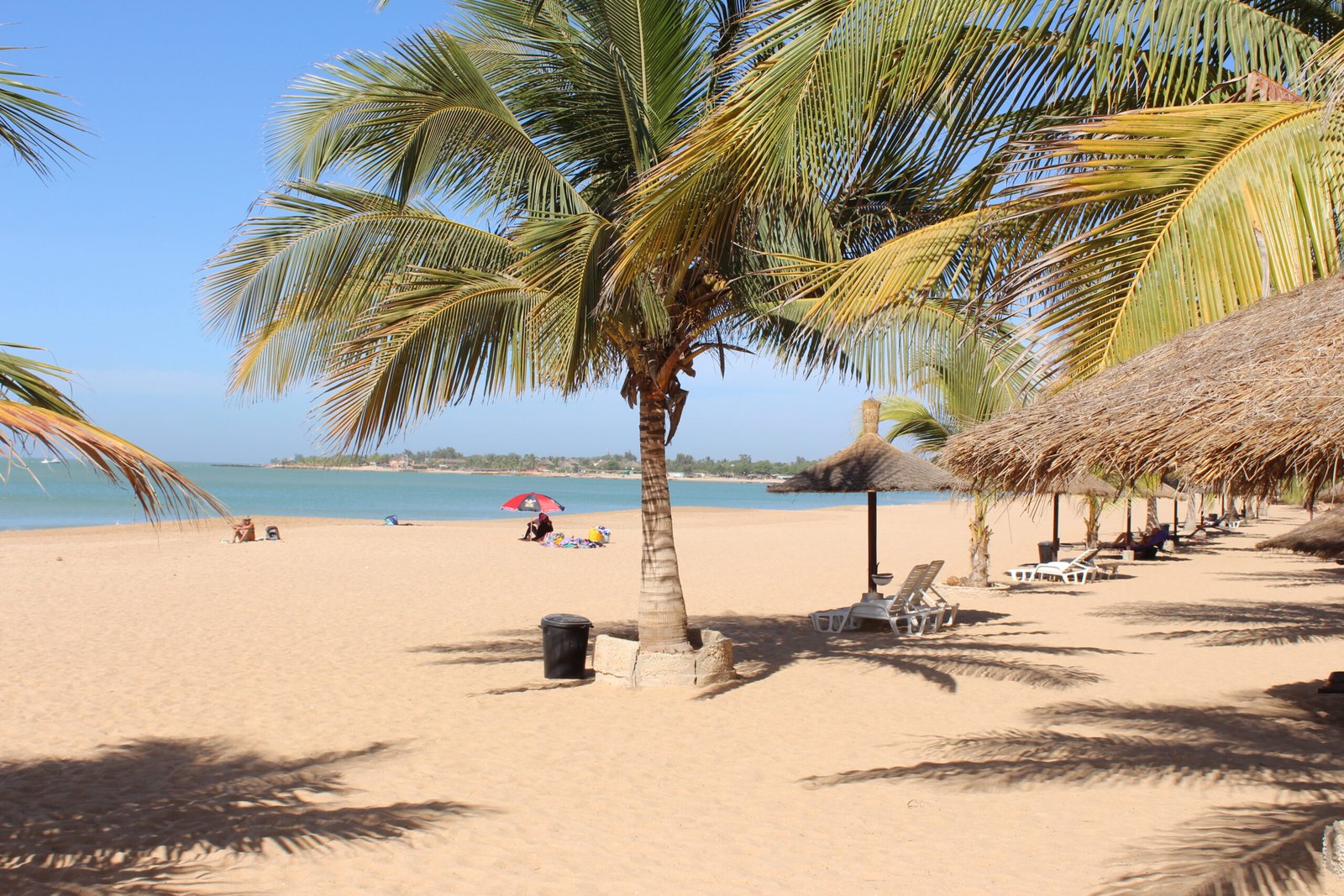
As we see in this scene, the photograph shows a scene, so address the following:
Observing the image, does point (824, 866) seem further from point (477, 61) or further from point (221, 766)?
point (477, 61)

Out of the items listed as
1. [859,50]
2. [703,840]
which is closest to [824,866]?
[703,840]

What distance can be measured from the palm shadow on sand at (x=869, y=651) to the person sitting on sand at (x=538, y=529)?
12921mm

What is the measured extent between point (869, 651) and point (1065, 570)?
24.4 ft

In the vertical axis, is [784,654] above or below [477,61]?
below

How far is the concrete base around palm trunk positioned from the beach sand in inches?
7.0

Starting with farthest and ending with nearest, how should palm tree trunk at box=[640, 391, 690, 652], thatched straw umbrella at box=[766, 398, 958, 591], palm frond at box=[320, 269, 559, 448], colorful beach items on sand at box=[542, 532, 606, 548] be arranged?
colorful beach items on sand at box=[542, 532, 606, 548], thatched straw umbrella at box=[766, 398, 958, 591], palm tree trunk at box=[640, 391, 690, 652], palm frond at box=[320, 269, 559, 448]

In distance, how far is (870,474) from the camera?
1186cm

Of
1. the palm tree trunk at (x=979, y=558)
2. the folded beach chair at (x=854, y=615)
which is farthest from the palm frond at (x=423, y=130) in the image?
the palm tree trunk at (x=979, y=558)

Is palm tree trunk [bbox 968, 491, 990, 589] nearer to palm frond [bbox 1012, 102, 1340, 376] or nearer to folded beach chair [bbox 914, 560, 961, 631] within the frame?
folded beach chair [bbox 914, 560, 961, 631]

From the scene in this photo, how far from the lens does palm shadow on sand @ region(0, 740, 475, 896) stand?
418 cm

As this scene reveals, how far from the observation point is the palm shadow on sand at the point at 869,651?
8.34 metres

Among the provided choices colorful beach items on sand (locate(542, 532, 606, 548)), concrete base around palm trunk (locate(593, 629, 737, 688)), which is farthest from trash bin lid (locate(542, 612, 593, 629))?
colorful beach items on sand (locate(542, 532, 606, 548))

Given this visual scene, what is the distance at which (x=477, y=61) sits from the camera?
7.78 m

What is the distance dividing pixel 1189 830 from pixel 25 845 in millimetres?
5295
